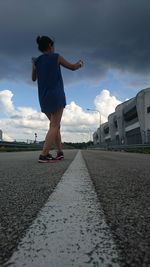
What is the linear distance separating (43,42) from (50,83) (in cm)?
77

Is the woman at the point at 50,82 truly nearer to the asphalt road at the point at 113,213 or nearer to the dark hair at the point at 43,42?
the dark hair at the point at 43,42

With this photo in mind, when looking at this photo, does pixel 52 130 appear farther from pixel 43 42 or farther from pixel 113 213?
pixel 113 213

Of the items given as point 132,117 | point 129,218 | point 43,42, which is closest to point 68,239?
point 129,218

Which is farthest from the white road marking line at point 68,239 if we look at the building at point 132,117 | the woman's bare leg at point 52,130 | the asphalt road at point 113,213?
the building at point 132,117

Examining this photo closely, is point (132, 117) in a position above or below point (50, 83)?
above

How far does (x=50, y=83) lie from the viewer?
7.02m

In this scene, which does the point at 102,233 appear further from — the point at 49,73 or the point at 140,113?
the point at 140,113

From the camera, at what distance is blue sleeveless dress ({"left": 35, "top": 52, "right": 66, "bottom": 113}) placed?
6.95 m

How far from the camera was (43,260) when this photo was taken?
4.23ft

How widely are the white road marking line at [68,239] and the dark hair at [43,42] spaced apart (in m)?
4.92

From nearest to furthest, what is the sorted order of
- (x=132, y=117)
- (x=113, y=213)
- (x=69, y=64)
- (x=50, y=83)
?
(x=113, y=213)
(x=69, y=64)
(x=50, y=83)
(x=132, y=117)

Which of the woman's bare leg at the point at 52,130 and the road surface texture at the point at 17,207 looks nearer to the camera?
the road surface texture at the point at 17,207

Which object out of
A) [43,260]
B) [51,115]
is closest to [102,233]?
[43,260]

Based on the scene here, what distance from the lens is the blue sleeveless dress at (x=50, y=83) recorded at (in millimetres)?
6949
